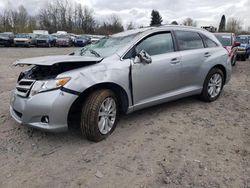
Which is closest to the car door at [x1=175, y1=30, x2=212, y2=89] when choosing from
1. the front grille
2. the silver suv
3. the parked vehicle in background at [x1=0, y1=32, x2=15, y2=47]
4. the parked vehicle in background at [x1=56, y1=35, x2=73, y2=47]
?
the silver suv

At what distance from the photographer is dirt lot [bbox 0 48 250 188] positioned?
2.72m

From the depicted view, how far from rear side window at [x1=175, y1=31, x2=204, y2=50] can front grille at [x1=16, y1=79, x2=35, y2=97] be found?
2779mm

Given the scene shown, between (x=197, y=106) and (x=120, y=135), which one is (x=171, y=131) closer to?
(x=120, y=135)

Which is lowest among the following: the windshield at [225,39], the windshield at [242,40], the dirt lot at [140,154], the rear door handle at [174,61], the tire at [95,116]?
the dirt lot at [140,154]

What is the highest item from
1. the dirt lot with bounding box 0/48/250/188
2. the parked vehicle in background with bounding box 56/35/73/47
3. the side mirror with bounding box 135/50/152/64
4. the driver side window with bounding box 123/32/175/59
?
the parked vehicle in background with bounding box 56/35/73/47

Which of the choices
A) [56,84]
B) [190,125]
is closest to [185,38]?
[190,125]

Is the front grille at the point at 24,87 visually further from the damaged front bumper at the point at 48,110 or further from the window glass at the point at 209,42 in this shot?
the window glass at the point at 209,42

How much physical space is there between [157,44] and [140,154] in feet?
6.69

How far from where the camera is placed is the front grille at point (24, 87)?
337cm

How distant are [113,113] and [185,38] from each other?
2.26m

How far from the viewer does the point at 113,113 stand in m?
3.76

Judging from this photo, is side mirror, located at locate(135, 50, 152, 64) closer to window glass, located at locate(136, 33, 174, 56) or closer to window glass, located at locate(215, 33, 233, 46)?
window glass, located at locate(136, 33, 174, 56)

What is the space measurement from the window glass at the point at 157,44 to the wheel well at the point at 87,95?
0.75 metres

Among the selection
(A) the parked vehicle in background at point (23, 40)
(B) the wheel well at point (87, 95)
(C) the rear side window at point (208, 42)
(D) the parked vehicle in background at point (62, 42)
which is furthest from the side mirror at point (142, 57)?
(D) the parked vehicle in background at point (62, 42)
